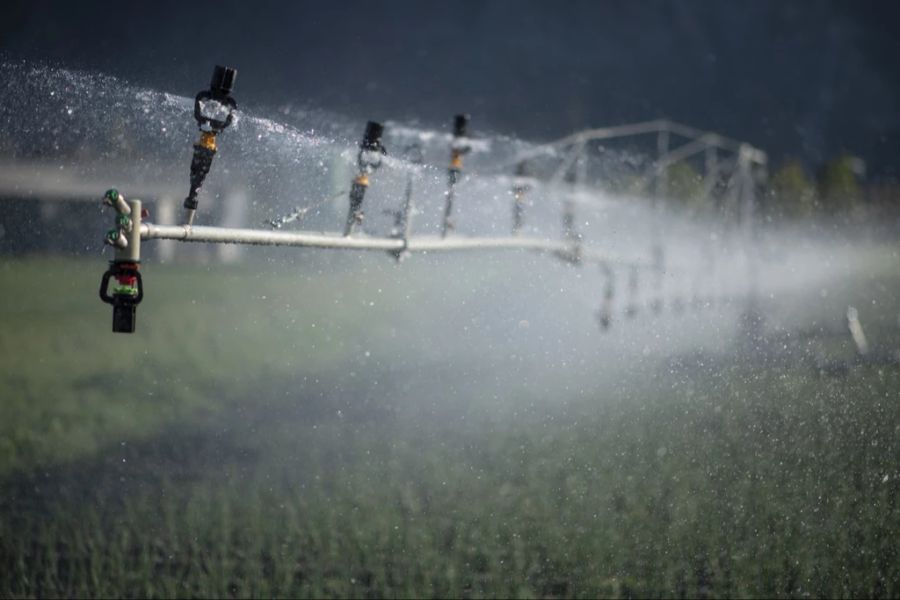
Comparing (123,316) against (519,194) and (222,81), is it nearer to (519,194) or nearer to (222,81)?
(222,81)

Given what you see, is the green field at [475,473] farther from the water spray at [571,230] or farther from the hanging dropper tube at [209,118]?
the hanging dropper tube at [209,118]

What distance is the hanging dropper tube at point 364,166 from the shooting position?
265 inches

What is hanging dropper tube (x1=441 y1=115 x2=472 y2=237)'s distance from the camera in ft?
25.3

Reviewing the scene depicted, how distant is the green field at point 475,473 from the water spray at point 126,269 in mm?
3161

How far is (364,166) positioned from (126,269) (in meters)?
1.99

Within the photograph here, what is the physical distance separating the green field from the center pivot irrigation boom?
245cm

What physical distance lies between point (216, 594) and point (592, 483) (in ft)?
12.8

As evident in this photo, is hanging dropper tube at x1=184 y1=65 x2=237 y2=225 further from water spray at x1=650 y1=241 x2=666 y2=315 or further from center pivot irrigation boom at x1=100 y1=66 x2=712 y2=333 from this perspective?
water spray at x1=650 y1=241 x2=666 y2=315

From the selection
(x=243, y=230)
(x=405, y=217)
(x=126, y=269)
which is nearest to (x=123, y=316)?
(x=126, y=269)

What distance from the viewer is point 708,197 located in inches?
520

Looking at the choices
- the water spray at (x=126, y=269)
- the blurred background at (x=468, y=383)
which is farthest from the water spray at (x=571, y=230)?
the water spray at (x=126, y=269)

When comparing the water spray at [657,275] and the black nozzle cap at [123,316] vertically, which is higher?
the water spray at [657,275]

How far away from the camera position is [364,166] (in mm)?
6797

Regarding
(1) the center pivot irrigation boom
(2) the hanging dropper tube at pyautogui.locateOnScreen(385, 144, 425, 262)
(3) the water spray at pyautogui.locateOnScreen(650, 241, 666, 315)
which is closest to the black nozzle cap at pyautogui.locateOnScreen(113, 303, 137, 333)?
(1) the center pivot irrigation boom
